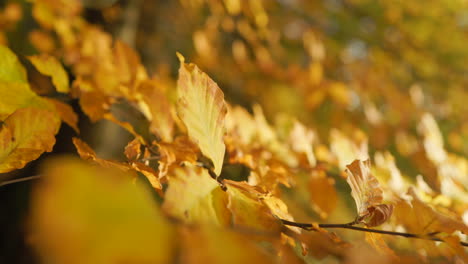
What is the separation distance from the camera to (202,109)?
0.37 meters

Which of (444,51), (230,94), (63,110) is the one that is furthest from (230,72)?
(63,110)

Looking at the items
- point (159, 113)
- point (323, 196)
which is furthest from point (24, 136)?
point (323, 196)

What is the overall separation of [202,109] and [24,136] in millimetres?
186

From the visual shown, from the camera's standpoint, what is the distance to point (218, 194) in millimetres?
326

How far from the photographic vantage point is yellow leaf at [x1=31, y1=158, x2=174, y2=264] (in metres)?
0.19

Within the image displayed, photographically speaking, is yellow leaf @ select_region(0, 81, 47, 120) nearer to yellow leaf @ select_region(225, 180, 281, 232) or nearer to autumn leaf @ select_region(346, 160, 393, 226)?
yellow leaf @ select_region(225, 180, 281, 232)

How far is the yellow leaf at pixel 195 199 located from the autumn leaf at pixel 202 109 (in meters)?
0.05

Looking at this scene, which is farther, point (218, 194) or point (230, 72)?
point (230, 72)

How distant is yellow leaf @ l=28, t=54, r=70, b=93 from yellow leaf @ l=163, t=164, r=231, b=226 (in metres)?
0.40

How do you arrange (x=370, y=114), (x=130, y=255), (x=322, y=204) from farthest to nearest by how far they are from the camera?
(x=370, y=114) → (x=322, y=204) → (x=130, y=255)

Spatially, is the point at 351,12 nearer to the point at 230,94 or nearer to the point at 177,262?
the point at 230,94

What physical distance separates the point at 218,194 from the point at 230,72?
7.32 ft

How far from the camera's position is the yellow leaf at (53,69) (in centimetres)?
56

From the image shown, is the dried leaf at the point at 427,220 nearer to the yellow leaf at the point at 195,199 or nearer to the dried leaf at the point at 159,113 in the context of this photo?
the yellow leaf at the point at 195,199
